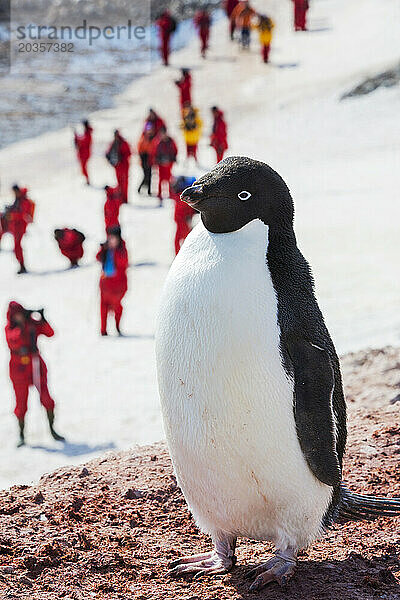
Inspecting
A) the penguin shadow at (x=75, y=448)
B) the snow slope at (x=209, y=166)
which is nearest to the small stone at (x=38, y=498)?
the snow slope at (x=209, y=166)

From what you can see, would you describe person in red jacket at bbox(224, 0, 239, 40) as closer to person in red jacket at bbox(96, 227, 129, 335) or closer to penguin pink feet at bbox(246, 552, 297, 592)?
person in red jacket at bbox(96, 227, 129, 335)

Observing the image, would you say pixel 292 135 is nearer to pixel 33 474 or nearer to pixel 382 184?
pixel 382 184

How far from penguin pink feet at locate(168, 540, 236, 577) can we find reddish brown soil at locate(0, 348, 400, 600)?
4 cm

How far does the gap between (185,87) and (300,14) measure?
5.71 metres

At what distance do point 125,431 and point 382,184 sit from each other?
797cm

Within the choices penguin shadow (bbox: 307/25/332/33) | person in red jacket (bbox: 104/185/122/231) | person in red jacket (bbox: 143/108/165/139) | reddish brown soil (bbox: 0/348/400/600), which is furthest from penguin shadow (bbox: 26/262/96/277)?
penguin shadow (bbox: 307/25/332/33)

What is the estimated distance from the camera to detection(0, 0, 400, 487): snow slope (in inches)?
317

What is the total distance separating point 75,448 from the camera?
721 centimetres

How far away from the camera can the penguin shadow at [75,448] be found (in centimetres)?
705

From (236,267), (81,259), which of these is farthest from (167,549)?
(81,259)

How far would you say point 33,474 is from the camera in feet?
22.3

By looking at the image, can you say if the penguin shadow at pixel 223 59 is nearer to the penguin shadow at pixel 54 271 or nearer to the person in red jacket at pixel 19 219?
the person in red jacket at pixel 19 219

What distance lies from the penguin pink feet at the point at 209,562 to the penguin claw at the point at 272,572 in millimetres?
139

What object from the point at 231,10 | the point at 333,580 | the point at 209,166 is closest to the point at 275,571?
the point at 333,580
